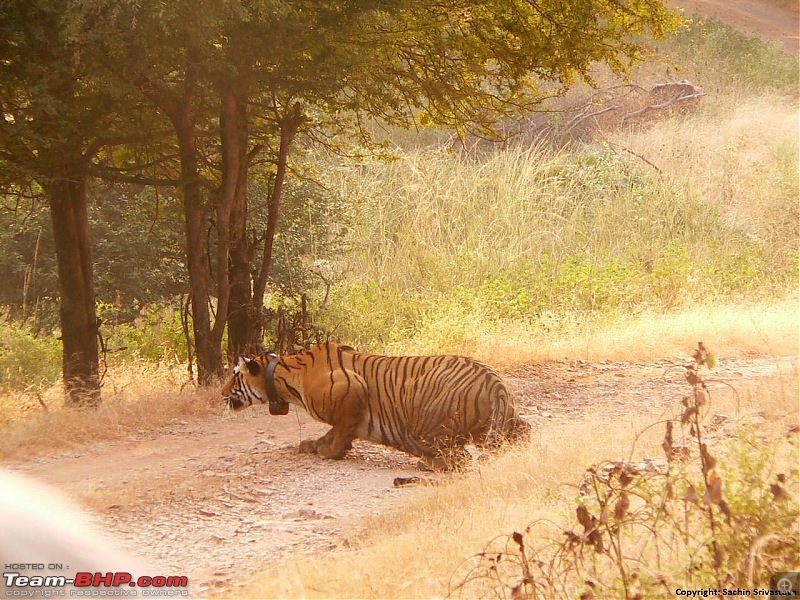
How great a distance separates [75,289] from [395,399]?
4462 millimetres

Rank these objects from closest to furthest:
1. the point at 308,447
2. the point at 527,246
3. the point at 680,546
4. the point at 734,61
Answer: the point at 680,546 → the point at 308,447 → the point at 527,246 → the point at 734,61

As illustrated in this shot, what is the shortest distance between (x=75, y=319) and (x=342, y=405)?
4.14 meters

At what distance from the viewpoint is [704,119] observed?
2727 centimetres

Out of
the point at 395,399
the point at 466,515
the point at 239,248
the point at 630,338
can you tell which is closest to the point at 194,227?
the point at 239,248

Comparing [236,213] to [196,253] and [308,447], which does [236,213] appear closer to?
[196,253]

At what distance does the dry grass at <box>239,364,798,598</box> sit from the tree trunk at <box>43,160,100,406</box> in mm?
5161

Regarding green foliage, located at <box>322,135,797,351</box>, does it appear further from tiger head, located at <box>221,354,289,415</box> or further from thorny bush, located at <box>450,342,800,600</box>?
thorny bush, located at <box>450,342,800,600</box>

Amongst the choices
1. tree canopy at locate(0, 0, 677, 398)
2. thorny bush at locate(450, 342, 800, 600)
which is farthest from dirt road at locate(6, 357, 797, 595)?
tree canopy at locate(0, 0, 677, 398)

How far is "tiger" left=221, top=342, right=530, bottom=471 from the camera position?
737cm

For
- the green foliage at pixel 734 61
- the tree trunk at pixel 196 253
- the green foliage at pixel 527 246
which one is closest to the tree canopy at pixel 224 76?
the tree trunk at pixel 196 253

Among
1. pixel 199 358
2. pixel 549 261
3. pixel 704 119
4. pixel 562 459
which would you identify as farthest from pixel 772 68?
pixel 562 459

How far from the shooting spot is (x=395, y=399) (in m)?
7.62

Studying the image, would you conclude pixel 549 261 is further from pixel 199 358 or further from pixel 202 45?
pixel 202 45

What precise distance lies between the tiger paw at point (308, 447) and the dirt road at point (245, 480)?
70mm
